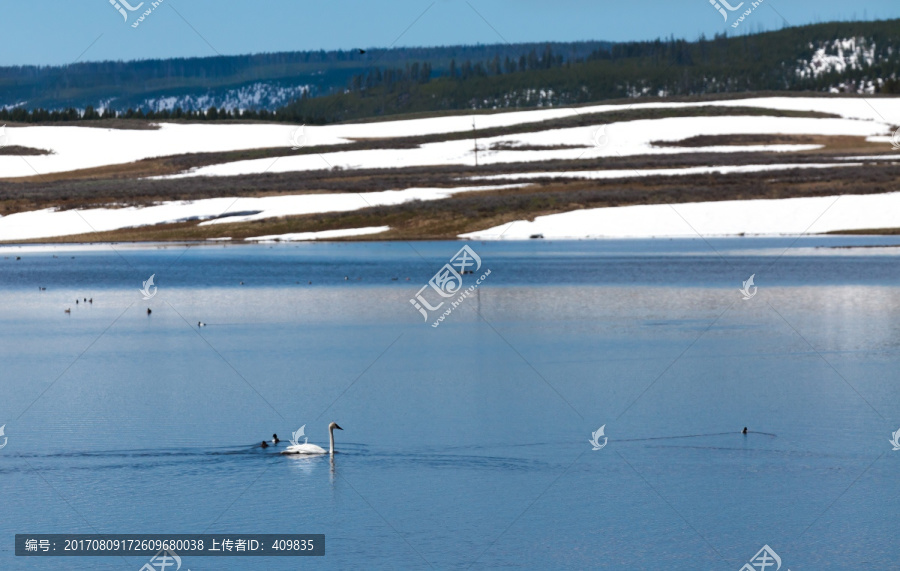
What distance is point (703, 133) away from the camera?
356 feet

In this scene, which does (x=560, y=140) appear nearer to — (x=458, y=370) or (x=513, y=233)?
(x=513, y=233)

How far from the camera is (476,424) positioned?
1633 cm

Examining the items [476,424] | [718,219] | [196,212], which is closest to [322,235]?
[196,212]

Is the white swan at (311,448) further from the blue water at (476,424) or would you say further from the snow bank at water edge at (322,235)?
the snow bank at water edge at (322,235)

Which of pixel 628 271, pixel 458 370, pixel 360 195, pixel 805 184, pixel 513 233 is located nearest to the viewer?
pixel 458 370

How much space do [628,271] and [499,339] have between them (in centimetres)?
1642

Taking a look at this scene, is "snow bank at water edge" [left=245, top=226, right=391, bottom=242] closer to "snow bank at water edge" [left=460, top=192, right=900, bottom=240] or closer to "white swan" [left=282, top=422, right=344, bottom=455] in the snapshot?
"snow bank at water edge" [left=460, top=192, right=900, bottom=240]

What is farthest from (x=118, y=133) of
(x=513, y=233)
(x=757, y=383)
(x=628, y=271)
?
(x=757, y=383)

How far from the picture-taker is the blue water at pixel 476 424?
11648 millimetres
